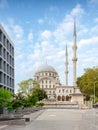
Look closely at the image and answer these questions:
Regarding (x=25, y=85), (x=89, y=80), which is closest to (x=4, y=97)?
(x=89, y=80)

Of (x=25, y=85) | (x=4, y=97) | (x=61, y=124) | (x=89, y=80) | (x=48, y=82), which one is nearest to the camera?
(x=61, y=124)

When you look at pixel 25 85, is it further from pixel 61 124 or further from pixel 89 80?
pixel 61 124

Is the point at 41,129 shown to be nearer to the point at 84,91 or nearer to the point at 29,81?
the point at 84,91

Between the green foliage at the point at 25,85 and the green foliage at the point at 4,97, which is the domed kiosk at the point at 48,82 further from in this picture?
the green foliage at the point at 4,97

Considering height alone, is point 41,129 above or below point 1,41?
below

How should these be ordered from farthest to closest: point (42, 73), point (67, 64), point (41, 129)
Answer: point (42, 73), point (67, 64), point (41, 129)

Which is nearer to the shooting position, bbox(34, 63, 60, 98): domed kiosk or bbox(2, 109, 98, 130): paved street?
bbox(2, 109, 98, 130): paved street

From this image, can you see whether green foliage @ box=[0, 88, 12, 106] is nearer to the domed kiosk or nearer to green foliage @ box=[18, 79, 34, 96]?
green foliage @ box=[18, 79, 34, 96]

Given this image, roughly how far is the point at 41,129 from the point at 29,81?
8674 centimetres

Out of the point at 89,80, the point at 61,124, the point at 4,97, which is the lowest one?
the point at 61,124

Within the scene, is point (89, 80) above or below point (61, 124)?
above

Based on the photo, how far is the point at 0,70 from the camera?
5697 cm

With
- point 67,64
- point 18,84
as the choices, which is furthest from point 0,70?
point 67,64

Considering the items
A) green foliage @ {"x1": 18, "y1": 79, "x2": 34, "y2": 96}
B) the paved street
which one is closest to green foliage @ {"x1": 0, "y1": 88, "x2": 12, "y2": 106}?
the paved street
